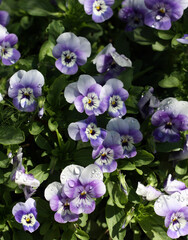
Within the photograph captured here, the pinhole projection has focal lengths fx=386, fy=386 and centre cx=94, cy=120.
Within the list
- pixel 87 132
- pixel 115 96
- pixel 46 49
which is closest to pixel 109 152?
pixel 87 132

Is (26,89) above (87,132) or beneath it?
above

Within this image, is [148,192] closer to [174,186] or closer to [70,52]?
[174,186]

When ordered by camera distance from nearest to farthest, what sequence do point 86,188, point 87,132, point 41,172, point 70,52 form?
1. point 86,188
2. point 87,132
3. point 41,172
4. point 70,52

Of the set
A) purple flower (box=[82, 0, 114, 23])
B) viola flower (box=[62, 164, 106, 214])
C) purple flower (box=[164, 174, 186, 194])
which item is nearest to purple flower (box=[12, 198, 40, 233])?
viola flower (box=[62, 164, 106, 214])

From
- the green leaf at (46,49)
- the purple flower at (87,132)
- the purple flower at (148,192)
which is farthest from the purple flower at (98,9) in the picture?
the purple flower at (148,192)

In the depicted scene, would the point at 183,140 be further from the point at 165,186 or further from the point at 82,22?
the point at 82,22

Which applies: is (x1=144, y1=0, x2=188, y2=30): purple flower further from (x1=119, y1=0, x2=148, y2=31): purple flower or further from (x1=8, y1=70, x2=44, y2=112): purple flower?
(x1=8, y1=70, x2=44, y2=112): purple flower
